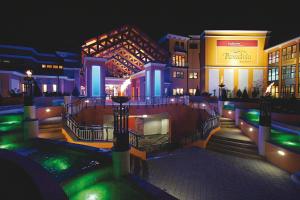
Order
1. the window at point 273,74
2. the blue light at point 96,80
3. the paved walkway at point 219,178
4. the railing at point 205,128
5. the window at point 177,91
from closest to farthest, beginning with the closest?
the paved walkway at point 219,178
the railing at point 205,128
the blue light at point 96,80
the window at point 273,74
the window at point 177,91

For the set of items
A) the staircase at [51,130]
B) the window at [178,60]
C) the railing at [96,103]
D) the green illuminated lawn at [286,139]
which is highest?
the window at [178,60]

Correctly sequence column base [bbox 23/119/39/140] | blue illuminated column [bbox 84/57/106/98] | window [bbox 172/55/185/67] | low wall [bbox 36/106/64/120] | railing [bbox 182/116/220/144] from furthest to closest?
window [bbox 172/55/185/67]
blue illuminated column [bbox 84/57/106/98]
low wall [bbox 36/106/64/120]
railing [bbox 182/116/220/144]
column base [bbox 23/119/39/140]

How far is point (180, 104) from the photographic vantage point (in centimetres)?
2248

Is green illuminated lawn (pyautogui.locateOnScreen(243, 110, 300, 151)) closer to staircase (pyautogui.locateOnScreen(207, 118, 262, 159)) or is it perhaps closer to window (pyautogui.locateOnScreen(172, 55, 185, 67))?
staircase (pyautogui.locateOnScreen(207, 118, 262, 159))

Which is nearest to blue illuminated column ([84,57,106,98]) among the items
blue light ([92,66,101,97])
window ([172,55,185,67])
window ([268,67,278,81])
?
blue light ([92,66,101,97])

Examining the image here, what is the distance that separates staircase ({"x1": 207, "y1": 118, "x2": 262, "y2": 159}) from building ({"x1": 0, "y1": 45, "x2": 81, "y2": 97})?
2322 centimetres

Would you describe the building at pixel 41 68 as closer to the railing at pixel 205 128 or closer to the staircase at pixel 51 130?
the staircase at pixel 51 130

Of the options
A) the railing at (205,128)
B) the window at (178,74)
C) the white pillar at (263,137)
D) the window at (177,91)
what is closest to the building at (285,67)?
the window at (178,74)

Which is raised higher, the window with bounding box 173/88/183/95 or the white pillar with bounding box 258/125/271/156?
the window with bounding box 173/88/183/95

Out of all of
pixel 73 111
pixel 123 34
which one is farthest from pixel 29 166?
pixel 123 34

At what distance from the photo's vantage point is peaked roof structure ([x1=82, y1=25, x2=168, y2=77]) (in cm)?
2208

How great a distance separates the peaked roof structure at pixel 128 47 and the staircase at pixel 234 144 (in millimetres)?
15267

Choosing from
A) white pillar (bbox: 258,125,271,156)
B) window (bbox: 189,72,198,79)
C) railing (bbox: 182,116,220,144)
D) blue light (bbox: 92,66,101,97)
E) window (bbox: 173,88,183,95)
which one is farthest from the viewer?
window (bbox: 189,72,198,79)

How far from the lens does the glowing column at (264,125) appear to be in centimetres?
Answer: 1091
